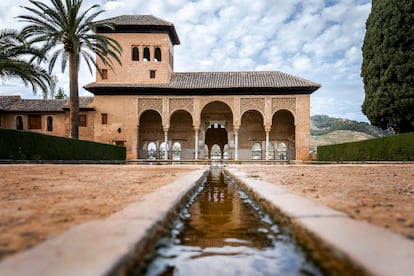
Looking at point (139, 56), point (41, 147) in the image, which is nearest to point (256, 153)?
point (139, 56)

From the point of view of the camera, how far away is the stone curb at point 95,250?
100cm

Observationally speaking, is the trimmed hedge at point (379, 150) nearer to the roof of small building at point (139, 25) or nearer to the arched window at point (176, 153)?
the roof of small building at point (139, 25)

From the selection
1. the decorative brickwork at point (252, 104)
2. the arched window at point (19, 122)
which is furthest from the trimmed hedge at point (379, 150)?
the arched window at point (19, 122)

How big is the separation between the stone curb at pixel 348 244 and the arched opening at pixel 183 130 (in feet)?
85.0

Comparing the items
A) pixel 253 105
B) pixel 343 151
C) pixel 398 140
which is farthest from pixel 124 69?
pixel 398 140

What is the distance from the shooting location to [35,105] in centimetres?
2634

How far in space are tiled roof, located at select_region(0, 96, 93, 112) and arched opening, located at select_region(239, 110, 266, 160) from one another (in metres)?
12.0

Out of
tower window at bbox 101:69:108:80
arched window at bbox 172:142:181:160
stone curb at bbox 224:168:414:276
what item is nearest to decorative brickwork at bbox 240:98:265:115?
arched window at bbox 172:142:181:160

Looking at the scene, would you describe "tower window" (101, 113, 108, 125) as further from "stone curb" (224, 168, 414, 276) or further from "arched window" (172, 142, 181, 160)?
"stone curb" (224, 168, 414, 276)

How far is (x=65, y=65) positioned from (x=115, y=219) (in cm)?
1786

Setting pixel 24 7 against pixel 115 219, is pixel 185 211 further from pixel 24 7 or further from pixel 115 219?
pixel 24 7

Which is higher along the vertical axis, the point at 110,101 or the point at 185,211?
the point at 110,101

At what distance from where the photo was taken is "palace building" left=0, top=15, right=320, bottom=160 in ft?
79.9

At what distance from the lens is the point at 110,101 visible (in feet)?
81.4
